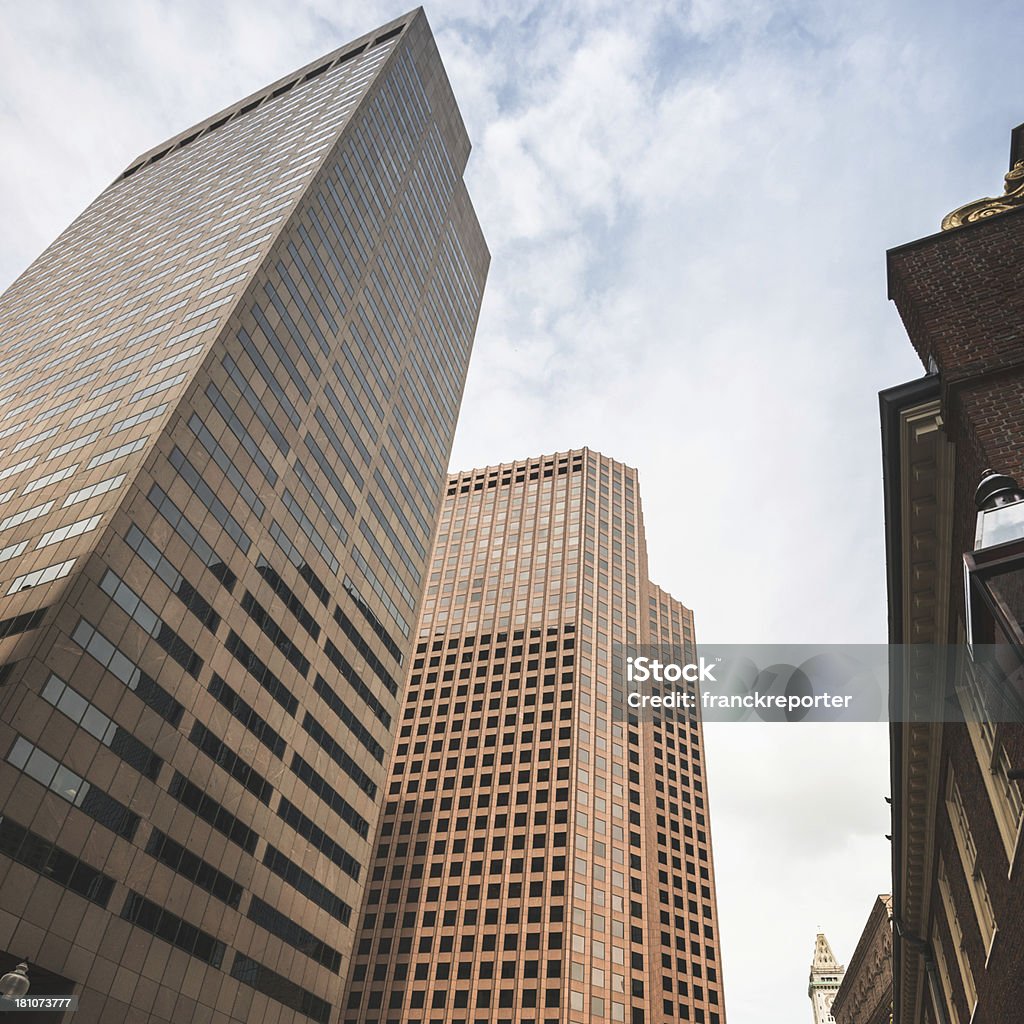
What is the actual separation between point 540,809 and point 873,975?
185ft

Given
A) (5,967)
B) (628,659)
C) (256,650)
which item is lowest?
(5,967)

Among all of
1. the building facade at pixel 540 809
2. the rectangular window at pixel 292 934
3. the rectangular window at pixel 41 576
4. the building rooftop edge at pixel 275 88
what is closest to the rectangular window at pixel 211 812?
the rectangular window at pixel 292 934

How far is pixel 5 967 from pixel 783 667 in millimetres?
35467

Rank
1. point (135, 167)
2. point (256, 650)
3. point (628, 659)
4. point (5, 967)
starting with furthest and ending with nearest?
point (628, 659)
point (135, 167)
point (256, 650)
point (5, 967)

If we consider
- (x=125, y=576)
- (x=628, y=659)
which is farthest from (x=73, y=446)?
(x=628, y=659)

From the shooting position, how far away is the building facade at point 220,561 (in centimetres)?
3912

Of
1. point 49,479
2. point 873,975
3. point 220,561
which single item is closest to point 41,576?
point 220,561

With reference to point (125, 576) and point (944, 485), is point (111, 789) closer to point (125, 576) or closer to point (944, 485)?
point (125, 576)

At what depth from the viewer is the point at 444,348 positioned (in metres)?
94.0

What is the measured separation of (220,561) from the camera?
168 ft

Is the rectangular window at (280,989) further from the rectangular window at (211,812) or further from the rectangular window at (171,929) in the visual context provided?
the rectangular window at (211,812)

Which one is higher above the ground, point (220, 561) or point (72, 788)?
point (220, 561)

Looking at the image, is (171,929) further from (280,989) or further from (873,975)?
(873,975)

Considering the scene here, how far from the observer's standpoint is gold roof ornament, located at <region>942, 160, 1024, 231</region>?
62.1 ft
